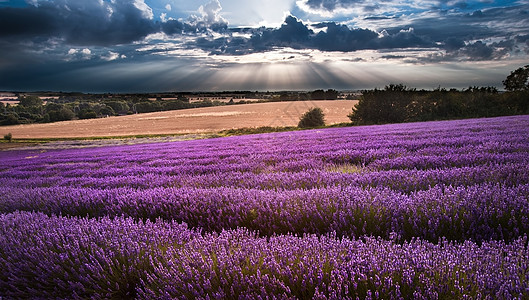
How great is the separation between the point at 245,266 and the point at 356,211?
1253 mm

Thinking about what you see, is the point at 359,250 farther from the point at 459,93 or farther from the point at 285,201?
the point at 459,93

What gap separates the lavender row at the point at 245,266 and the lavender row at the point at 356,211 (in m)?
0.37

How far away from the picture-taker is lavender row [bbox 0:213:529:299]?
4.56 ft

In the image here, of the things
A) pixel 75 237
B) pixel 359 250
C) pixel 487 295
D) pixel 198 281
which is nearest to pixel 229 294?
pixel 198 281

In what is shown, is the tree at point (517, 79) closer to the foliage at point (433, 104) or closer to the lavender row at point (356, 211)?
the foliage at point (433, 104)

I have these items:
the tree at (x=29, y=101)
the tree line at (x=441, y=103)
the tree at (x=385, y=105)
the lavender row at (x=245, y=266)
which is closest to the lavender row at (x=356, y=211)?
the lavender row at (x=245, y=266)

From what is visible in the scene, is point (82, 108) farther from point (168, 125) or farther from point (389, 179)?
point (389, 179)

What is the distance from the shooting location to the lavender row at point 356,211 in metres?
2.30

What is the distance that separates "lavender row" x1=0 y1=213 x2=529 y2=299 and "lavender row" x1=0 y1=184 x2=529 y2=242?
0.37 m

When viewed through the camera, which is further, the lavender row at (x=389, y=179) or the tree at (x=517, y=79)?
the tree at (x=517, y=79)

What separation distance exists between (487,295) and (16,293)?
2801 millimetres

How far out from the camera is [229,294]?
5.20 ft

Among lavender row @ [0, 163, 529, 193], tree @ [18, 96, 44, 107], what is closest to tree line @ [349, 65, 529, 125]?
lavender row @ [0, 163, 529, 193]

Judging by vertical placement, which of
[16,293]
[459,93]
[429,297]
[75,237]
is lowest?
[16,293]
